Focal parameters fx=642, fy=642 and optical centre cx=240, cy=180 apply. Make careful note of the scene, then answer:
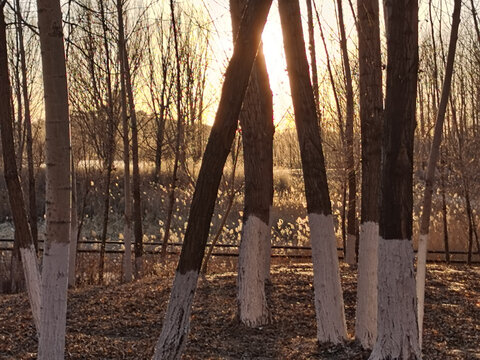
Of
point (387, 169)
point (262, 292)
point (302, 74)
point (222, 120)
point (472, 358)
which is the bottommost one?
point (472, 358)

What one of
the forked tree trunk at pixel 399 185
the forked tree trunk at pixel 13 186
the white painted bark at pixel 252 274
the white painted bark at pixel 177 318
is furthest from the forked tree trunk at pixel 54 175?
the white painted bark at pixel 252 274

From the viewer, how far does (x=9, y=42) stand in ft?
50.3

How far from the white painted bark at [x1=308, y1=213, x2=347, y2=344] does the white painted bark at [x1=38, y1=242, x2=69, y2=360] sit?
2.52m

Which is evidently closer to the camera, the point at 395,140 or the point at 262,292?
the point at 395,140

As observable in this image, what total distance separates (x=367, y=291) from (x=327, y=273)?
475 millimetres

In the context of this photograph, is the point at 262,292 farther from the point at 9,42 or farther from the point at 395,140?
the point at 9,42

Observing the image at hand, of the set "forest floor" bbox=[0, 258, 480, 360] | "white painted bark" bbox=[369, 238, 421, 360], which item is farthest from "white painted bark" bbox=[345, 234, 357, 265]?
"white painted bark" bbox=[369, 238, 421, 360]

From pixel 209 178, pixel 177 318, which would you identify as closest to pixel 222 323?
pixel 177 318

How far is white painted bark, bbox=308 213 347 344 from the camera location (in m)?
6.28

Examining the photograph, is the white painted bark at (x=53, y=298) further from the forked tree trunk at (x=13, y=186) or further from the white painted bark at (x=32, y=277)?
the forked tree trunk at (x=13, y=186)

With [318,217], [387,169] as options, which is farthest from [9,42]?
[387,169]

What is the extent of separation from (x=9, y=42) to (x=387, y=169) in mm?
12743

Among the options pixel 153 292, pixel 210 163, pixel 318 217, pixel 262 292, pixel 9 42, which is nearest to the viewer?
pixel 210 163

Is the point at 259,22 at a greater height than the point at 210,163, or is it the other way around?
the point at 259,22
